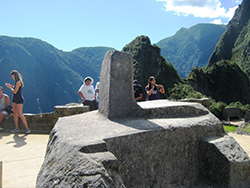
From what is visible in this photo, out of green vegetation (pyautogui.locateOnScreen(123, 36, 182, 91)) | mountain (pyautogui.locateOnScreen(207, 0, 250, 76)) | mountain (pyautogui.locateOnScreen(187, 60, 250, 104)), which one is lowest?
mountain (pyautogui.locateOnScreen(187, 60, 250, 104))

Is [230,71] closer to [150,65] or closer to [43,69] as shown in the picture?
[150,65]

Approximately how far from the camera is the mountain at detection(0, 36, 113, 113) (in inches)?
2783

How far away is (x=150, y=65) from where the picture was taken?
56781 millimetres

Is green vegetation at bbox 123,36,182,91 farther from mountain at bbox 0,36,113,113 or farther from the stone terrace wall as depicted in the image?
the stone terrace wall

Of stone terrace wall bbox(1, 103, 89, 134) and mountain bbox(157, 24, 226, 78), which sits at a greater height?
mountain bbox(157, 24, 226, 78)

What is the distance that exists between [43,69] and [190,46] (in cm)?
7068

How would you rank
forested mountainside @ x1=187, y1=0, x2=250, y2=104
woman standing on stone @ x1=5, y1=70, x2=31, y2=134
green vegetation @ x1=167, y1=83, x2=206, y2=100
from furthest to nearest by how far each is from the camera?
forested mountainside @ x1=187, y1=0, x2=250, y2=104, green vegetation @ x1=167, y1=83, x2=206, y2=100, woman standing on stone @ x1=5, y1=70, x2=31, y2=134

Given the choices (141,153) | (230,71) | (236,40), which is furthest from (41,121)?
(236,40)

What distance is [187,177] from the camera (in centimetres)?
256

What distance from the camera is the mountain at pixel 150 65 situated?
53562mm

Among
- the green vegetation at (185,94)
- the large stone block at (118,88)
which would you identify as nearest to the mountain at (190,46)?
the green vegetation at (185,94)

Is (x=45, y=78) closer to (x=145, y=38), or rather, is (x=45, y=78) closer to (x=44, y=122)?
(x=145, y=38)

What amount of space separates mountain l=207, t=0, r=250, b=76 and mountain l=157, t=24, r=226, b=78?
44.2 feet

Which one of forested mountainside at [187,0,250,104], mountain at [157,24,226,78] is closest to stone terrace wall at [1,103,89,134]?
forested mountainside at [187,0,250,104]
